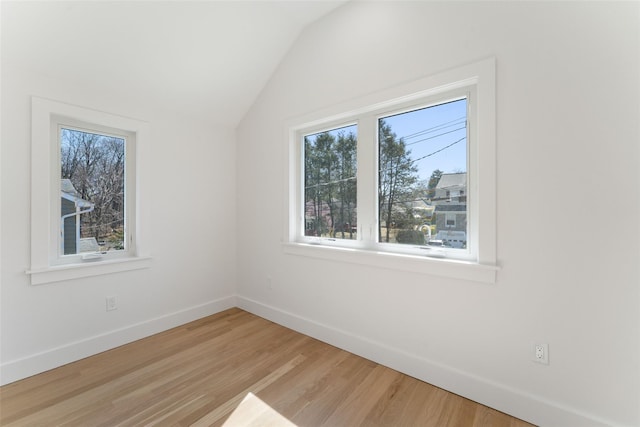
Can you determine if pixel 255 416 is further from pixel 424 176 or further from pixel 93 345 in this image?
pixel 424 176

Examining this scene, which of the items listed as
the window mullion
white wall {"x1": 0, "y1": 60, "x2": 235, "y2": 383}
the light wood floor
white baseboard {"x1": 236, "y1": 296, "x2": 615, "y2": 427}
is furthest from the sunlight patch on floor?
white wall {"x1": 0, "y1": 60, "x2": 235, "y2": 383}

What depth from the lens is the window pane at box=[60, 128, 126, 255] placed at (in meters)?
2.31

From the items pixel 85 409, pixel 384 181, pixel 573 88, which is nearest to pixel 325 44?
pixel 384 181

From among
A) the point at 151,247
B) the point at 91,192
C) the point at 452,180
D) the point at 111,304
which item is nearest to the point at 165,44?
the point at 91,192

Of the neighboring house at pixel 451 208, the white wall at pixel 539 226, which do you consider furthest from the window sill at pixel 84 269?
the neighboring house at pixel 451 208

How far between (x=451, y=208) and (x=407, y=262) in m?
0.51

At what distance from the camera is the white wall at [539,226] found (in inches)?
54.7

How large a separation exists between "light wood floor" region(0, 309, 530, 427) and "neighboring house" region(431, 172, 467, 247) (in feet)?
3.50

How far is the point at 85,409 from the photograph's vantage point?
1699 mm

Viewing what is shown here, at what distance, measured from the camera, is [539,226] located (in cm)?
159

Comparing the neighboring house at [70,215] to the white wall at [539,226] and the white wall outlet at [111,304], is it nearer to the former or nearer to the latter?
the white wall outlet at [111,304]

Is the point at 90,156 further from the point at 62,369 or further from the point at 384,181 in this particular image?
the point at 384,181

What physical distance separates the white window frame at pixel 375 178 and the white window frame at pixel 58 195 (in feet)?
4.80

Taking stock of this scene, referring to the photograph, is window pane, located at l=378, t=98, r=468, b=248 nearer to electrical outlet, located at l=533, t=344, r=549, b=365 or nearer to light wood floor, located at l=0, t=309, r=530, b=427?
electrical outlet, located at l=533, t=344, r=549, b=365
